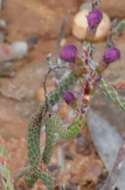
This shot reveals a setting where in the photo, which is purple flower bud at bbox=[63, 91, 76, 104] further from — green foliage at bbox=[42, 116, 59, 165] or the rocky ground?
the rocky ground

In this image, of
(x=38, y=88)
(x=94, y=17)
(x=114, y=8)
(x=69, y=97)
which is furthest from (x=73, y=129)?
(x=114, y=8)

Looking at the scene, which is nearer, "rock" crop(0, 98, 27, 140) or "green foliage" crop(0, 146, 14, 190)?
"green foliage" crop(0, 146, 14, 190)

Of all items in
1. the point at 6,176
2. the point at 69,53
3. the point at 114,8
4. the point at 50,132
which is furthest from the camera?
the point at 114,8

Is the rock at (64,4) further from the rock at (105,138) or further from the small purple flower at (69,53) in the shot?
the small purple flower at (69,53)

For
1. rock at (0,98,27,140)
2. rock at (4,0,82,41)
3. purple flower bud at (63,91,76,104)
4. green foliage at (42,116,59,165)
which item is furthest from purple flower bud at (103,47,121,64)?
rock at (4,0,82,41)

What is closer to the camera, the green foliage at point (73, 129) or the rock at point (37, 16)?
the green foliage at point (73, 129)

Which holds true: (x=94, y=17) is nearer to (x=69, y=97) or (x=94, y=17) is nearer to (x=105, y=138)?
(x=69, y=97)

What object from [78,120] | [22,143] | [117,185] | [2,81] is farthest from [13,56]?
[78,120]

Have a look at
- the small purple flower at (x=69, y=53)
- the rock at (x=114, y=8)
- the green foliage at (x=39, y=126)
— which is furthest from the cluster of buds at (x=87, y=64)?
the rock at (x=114, y=8)

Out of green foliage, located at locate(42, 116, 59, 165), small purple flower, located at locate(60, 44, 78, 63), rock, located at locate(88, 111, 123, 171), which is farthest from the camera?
rock, located at locate(88, 111, 123, 171)
